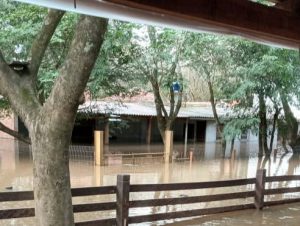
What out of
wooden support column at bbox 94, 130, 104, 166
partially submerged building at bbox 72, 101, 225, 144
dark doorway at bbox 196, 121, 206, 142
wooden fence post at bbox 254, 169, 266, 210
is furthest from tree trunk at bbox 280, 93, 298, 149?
wooden fence post at bbox 254, 169, 266, 210

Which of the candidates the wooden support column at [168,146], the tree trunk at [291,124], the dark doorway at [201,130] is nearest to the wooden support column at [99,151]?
the wooden support column at [168,146]

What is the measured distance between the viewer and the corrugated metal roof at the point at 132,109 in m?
16.8

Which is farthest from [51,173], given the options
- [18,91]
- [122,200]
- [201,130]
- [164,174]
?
[201,130]

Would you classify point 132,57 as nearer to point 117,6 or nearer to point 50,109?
point 50,109

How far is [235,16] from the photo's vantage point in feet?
7.32

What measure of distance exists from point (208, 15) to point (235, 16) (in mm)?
222

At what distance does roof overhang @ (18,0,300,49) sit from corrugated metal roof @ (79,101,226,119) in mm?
13924

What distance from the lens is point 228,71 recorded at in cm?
1455

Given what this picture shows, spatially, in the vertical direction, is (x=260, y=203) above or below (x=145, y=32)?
below

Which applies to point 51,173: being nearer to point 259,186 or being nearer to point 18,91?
point 18,91

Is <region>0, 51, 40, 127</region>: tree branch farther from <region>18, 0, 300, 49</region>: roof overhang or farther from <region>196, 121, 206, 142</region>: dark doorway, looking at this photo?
<region>196, 121, 206, 142</region>: dark doorway

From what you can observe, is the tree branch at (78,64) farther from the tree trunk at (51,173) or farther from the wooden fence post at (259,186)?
the wooden fence post at (259,186)

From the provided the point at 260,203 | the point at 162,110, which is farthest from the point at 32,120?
the point at 162,110

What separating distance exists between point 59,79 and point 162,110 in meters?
15.1
